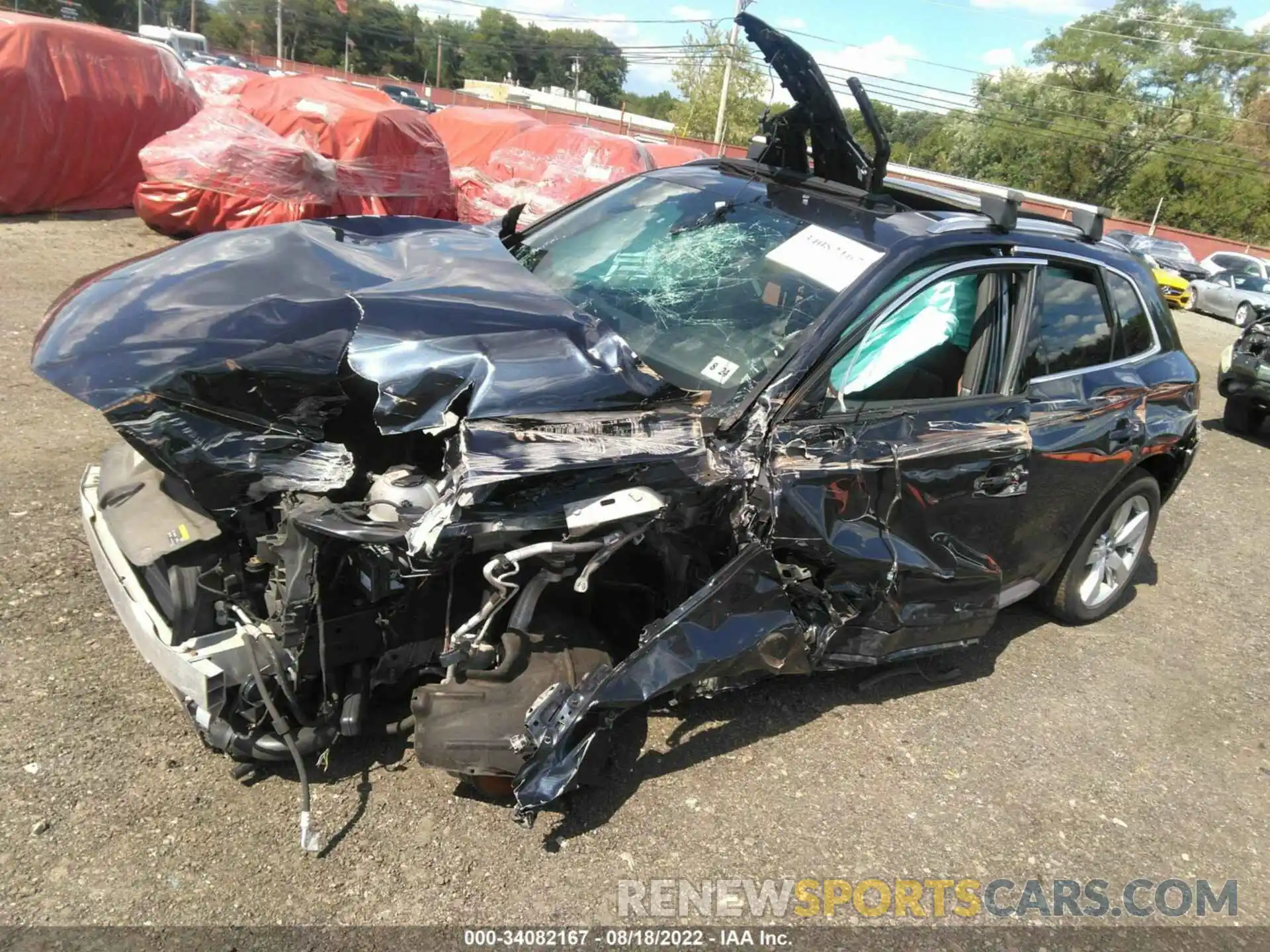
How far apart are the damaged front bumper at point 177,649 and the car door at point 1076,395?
292 centimetres

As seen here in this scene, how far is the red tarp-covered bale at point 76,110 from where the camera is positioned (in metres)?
9.80

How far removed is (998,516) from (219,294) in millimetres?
2895

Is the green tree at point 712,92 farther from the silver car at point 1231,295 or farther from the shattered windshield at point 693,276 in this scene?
the shattered windshield at point 693,276

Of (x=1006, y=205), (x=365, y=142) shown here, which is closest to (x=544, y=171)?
(x=365, y=142)

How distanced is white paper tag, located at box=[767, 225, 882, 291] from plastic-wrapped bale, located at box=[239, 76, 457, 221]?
8.20 metres

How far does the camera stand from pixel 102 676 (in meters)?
2.93

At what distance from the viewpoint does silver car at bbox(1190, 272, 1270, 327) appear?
18516 millimetres

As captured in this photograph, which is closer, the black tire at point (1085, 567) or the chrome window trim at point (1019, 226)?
the chrome window trim at point (1019, 226)

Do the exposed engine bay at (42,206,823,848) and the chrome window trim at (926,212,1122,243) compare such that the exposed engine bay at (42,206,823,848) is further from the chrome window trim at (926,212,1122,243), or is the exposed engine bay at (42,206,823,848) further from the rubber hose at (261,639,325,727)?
the chrome window trim at (926,212,1122,243)

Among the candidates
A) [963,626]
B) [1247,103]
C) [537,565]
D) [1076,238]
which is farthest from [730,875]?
A: [1247,103]

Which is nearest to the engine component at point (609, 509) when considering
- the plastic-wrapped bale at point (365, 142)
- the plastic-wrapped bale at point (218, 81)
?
the plastic-wrapped bale at point (365, 142)

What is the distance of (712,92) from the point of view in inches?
1618

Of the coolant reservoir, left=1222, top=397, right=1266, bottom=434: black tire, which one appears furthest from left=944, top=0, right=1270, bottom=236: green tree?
the coolant reservoir

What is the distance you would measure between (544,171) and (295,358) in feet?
35.5
